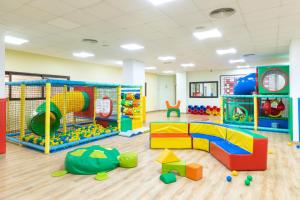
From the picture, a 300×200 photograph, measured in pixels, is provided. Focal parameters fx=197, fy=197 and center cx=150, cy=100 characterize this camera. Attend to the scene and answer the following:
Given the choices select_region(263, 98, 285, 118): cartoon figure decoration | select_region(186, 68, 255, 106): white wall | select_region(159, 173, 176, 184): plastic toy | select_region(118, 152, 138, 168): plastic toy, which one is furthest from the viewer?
select_region(186, 68, 255, 106): white wall

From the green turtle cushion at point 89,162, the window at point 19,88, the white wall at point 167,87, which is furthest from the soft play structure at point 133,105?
the white wall at point 167,87

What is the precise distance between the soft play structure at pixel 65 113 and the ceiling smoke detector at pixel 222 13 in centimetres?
340

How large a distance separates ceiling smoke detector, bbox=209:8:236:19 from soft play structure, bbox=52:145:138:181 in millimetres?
3125

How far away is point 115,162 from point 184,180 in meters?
1.23

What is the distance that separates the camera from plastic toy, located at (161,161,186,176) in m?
3.01

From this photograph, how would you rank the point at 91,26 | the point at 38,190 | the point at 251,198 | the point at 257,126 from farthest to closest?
the point at 257,126 → the point at 91,26 → the point at 38,190 → the point at 251,198

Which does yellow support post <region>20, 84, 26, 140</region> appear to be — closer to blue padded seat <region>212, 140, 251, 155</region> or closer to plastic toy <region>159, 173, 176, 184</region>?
plastic toy <region>159, 173, 176, 184</region>

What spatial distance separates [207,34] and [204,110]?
759cm

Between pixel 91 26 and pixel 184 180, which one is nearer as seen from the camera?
pixel 184 180

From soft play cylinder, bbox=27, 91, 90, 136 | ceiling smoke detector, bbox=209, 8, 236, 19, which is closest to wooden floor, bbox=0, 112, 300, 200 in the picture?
soft play cylinder, bbox=27, 91, 90, 136

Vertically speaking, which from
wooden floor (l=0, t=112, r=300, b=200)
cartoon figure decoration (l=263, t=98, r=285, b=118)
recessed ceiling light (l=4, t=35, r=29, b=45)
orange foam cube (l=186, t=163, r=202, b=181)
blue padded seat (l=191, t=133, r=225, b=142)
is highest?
recessed ceiling light (l=4, t=35, r=29, b=45)

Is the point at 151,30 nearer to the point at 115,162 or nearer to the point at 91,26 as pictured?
the point at 91,26

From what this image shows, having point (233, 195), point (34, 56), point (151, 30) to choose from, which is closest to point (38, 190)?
point (233, 195)

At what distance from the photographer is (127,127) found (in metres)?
6.62
